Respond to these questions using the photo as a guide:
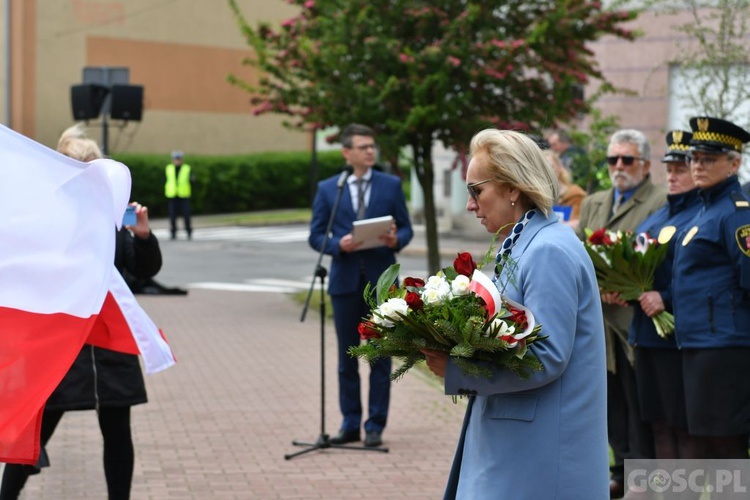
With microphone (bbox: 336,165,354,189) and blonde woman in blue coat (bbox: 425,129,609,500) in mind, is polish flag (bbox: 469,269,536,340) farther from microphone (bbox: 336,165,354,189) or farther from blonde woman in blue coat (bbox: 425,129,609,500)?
microphone (bbox: 336,165,354,189)

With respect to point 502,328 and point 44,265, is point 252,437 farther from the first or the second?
point 502,328

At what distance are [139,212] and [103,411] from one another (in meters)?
0.98

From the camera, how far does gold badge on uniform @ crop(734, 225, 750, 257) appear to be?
19.9 ft

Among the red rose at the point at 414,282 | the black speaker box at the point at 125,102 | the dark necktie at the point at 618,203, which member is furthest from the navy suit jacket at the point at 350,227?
the black speaker box at the point at 125,102

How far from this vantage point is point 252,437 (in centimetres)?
888

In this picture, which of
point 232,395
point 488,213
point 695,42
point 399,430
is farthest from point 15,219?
point 695,42

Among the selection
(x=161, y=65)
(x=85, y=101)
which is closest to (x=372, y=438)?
(x=85, y=101)

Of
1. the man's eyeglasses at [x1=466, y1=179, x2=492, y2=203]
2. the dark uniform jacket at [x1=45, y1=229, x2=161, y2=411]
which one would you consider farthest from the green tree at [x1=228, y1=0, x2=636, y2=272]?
the man's eyeglasses at [x1=466, y1=179, x2=492, y2=203]

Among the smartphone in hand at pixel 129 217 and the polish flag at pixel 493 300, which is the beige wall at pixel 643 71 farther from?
the polish flag at pixel 493 300

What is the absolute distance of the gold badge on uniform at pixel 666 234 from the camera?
6708 millimetres

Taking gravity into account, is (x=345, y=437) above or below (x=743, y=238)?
below

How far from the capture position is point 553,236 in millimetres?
3857

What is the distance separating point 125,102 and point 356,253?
43.2 ft

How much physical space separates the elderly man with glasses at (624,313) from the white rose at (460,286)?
138 inches
